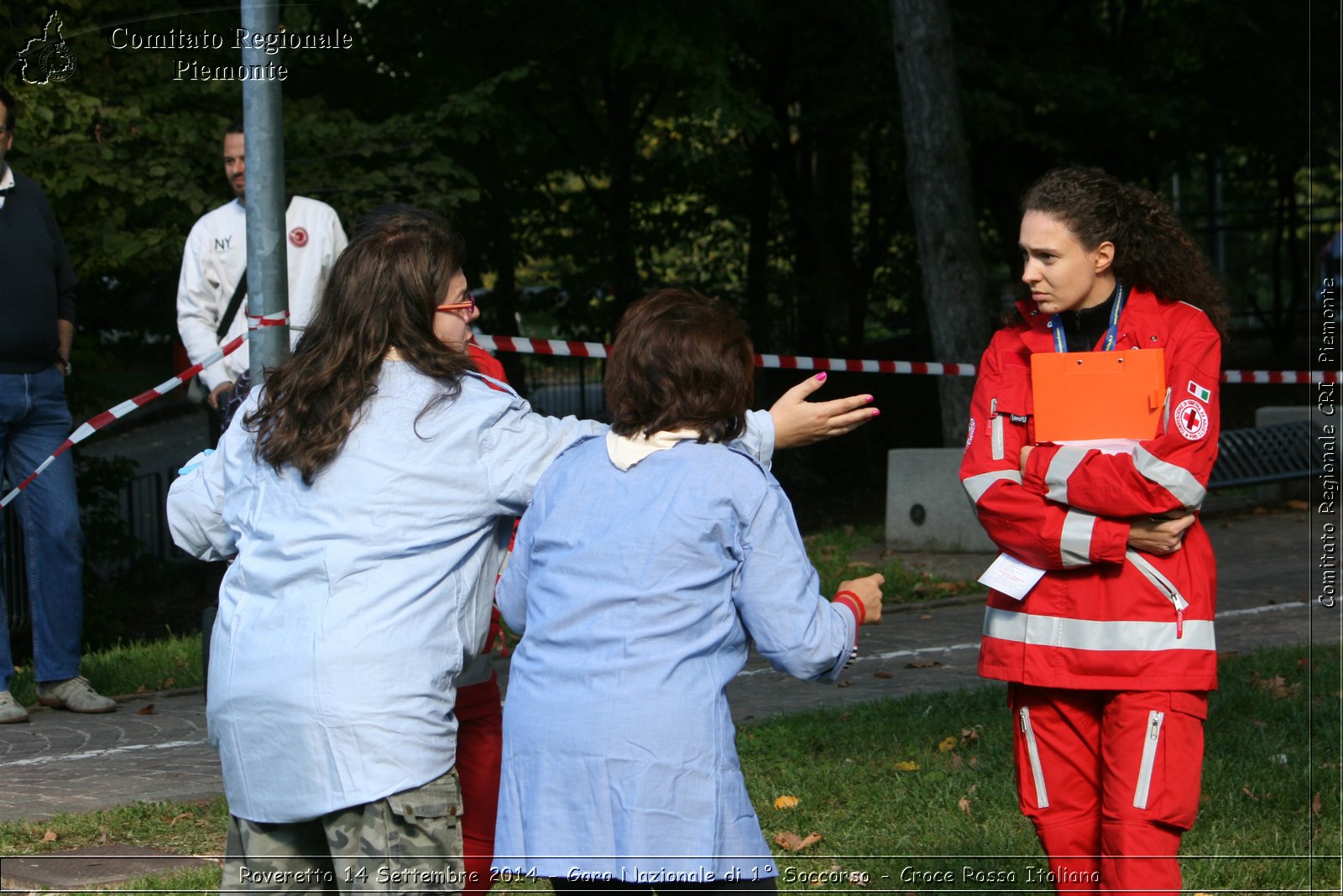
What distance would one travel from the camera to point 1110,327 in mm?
3723

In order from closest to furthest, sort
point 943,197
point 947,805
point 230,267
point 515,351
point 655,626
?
point 655,626, point 947,805, point 230,267, point 515,351, point 943,197

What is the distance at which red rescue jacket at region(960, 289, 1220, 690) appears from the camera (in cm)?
349

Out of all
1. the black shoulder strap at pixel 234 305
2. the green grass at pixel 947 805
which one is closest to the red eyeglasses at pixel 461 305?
the green grass at pixel 947 805

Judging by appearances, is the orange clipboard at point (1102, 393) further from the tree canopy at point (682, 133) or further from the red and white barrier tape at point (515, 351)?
the tree canopy at point (682, 133)

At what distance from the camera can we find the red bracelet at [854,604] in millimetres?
2975

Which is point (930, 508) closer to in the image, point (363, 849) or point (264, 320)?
point (264, 320)

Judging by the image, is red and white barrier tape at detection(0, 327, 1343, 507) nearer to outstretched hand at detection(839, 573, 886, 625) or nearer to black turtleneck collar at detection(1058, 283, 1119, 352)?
black turtleneck collar at detection(1058, 283, 1119, 352)

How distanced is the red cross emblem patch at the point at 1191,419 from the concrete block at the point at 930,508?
23.3 feet

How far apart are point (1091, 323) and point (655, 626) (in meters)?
1.63

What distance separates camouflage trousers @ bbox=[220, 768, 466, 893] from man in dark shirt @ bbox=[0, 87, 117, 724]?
4068 millimetres

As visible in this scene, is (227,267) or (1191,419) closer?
(1191,419)

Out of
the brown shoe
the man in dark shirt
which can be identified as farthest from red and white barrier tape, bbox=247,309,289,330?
the brown shoe

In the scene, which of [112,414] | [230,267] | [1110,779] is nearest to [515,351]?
[230,267]

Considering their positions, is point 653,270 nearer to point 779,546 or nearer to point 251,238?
point 251,238
